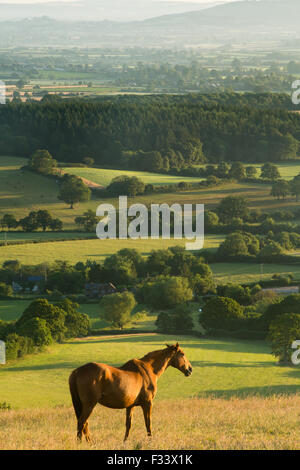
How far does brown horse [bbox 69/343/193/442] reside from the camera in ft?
45.5

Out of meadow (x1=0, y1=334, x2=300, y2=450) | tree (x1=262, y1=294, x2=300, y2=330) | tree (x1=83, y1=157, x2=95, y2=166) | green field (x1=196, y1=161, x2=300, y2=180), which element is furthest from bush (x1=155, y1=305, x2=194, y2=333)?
tree (x1=83, y1=157, x2=95, y2=166)

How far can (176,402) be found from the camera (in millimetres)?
24391

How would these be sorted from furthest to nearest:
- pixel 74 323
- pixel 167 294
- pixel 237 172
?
pixel 237 172, pixel 167 294, pixel 74 323

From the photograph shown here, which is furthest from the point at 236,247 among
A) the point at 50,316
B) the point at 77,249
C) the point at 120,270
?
the point at 50,316

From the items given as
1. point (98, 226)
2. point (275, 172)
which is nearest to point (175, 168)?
point (275, 172)

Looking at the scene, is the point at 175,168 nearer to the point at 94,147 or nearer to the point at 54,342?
the point at 94,147

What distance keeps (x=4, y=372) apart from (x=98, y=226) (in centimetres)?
4584

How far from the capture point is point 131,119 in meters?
154

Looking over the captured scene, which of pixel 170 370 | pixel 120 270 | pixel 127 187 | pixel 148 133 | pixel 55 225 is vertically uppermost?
pixel 148 133

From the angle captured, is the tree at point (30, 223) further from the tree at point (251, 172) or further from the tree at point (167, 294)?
the tree at point (251, 172)

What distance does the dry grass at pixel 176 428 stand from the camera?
581 inches

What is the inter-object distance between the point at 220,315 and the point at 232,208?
141ft

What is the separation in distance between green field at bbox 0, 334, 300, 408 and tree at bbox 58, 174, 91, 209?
49072mm

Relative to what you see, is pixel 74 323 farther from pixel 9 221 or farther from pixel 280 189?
pixel 280 189
